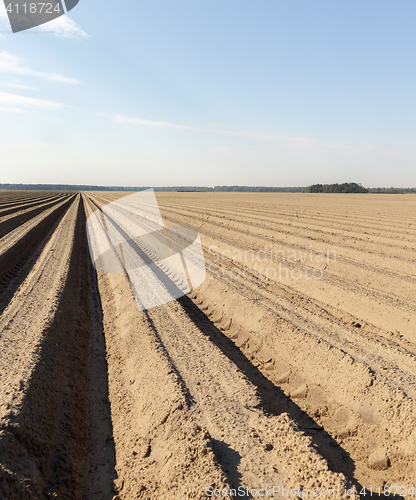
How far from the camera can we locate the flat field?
119 inches

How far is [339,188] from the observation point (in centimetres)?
8769

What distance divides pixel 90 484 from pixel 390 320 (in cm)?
603

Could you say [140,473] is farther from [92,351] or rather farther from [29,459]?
[92,351]

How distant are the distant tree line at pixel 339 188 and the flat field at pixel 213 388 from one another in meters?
83.0

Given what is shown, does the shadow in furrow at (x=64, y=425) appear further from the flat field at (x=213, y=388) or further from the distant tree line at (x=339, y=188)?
the distant tree line at (x=339, y=188)

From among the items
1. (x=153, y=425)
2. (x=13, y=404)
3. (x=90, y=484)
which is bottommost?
(x=90, y=484)

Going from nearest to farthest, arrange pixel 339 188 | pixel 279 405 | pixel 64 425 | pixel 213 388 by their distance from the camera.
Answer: pixel 64 425 → pixel 213 388 → pixel 279 405 → pixel 339 188

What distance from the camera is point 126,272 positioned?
31.6 feet

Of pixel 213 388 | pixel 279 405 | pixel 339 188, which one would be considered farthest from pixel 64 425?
pixel 339 188

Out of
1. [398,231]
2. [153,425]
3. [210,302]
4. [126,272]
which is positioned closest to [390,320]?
[210,302]

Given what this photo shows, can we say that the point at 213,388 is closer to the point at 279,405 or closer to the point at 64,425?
the point at 279,405

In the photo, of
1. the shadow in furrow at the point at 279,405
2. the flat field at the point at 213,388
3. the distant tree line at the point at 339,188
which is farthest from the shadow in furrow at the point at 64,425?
the distant tree line at the point at 339,188

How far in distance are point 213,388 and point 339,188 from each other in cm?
9426

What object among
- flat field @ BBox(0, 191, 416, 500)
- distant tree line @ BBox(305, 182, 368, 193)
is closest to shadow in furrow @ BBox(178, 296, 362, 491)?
flat field @ BBox(0, 191, 416, 500)
